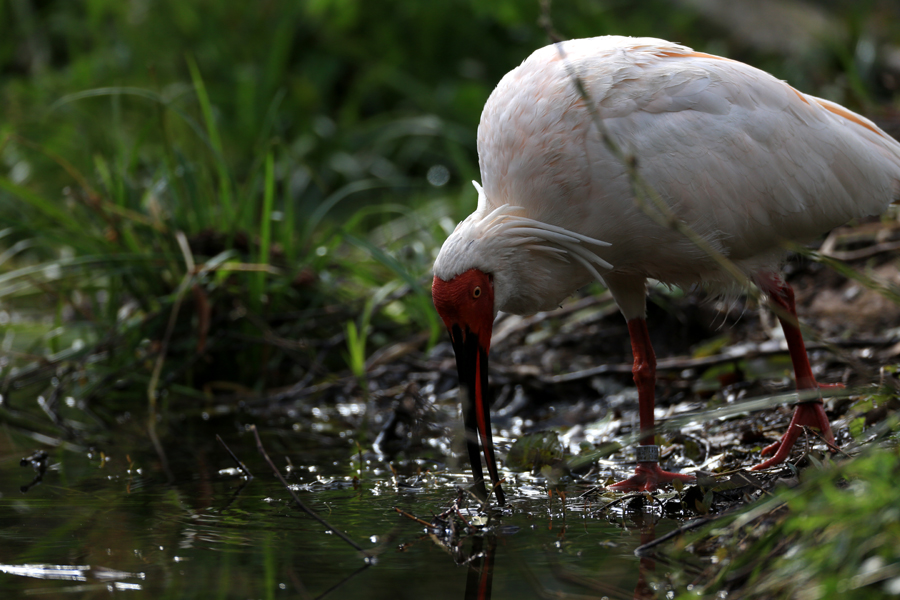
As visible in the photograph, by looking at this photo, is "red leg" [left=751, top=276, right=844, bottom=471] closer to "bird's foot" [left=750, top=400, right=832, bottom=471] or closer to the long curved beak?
"bird's foot" [left=750, top=400, right=832, bottom=471]

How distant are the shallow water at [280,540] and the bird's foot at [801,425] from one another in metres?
0.81

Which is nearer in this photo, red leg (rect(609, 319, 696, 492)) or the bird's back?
the bird's back

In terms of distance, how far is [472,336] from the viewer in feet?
9.60

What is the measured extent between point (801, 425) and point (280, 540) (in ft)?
6.14

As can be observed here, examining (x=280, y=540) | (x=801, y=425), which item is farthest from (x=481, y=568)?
(x=801, y=425)

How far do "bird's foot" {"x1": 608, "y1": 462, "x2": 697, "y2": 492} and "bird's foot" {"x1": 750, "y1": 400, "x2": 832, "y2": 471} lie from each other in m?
0.38

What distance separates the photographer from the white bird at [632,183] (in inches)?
113

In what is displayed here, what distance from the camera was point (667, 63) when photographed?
3.08m

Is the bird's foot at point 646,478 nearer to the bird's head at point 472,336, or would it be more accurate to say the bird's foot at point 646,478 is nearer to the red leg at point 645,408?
the red leg at point 645,408

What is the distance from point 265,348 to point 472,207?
237 cm

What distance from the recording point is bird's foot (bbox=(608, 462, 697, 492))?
9.58ft

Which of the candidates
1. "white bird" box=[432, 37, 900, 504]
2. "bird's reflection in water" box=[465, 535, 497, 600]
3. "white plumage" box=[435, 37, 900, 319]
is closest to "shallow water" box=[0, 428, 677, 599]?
"bird's reflection in water" box=[465, 535, 497, 600]

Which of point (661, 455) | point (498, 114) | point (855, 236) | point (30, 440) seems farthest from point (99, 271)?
point (855, 236)

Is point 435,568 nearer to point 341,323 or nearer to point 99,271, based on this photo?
point 341,323
